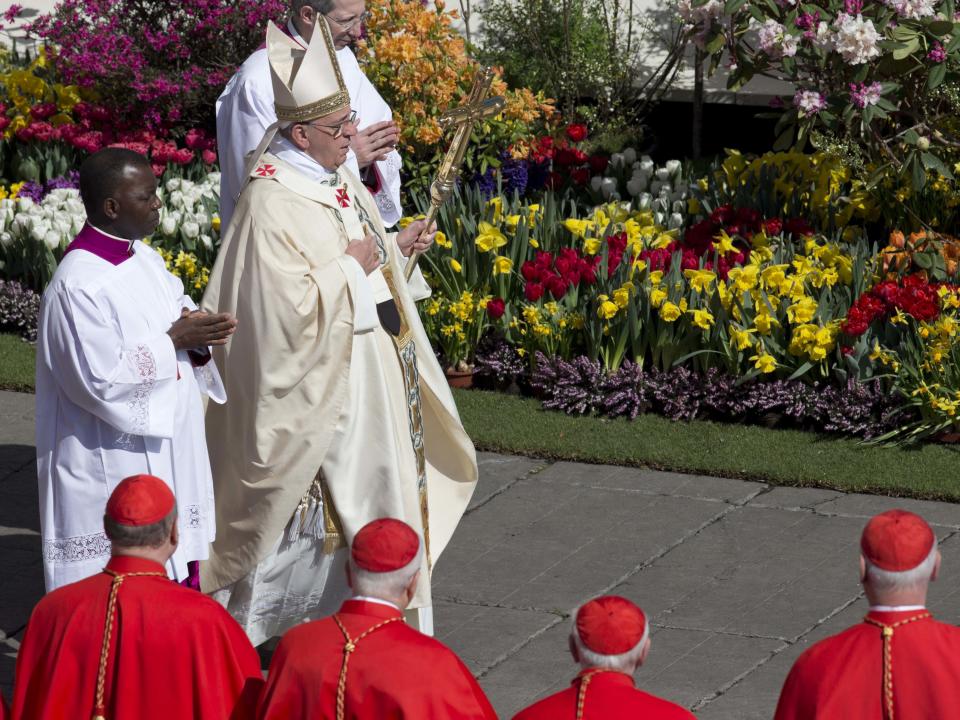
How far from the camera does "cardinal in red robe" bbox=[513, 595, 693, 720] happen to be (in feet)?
10.9

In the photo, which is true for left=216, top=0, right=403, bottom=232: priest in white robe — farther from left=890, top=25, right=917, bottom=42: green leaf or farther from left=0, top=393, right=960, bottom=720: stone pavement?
left=890, top=25, right=917, bottom=42: green leaf

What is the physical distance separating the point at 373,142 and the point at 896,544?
10.0ft

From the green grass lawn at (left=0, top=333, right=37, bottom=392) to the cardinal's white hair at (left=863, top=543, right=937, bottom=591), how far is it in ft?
20.0

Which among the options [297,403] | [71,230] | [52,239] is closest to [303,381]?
[297,403]

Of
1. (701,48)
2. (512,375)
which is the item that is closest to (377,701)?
(512,375)

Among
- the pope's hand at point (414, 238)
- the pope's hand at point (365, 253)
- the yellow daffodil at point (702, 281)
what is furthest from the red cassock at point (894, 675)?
the yellow daffodil at point (702, 281)

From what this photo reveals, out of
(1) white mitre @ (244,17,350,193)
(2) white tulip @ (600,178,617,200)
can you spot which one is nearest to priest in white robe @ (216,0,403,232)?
(1) white mitre @ (244,17,350,193)

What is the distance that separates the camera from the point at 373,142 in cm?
608

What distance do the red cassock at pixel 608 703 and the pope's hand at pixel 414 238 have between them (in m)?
2.82

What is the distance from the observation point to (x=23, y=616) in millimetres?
6152

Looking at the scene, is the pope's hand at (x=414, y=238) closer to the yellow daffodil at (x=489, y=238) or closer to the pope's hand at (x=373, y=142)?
the pope's hand at (x=373, y=142)

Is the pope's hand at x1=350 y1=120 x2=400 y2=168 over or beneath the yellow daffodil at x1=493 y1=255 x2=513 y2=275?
over

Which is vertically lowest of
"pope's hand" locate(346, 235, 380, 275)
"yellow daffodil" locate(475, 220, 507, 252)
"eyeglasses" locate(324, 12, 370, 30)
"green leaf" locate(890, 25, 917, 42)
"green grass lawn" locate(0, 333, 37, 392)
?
"green grass lawn" locate(0, 333, 37, 392)

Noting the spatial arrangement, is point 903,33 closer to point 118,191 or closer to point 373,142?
point 373,142
